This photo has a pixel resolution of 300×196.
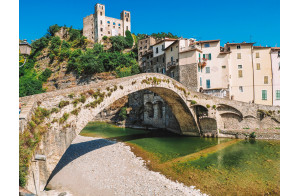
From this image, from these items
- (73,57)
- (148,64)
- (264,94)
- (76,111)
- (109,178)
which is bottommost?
(109,178)

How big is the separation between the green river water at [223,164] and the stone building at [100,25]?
142ft

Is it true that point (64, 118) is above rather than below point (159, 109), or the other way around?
above

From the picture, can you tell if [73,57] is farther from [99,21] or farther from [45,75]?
[99,21]

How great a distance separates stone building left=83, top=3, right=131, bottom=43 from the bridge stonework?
3969 centimetres

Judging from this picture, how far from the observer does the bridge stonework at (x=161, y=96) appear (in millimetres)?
7633

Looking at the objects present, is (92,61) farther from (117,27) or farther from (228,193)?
(228,193)

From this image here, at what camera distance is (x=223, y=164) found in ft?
36.9

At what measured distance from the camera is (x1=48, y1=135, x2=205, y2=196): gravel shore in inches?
310

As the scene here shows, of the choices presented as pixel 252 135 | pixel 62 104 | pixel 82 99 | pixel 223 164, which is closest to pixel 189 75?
pixel 252 135

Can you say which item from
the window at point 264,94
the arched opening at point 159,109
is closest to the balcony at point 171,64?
the arched opening at point 159,109

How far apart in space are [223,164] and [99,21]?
50.8 metres

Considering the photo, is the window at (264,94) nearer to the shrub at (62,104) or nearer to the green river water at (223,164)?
the green river water at (223,164)

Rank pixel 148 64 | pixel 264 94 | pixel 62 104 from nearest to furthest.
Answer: pixel 62 104, pixel 264 94, pixel 148 64

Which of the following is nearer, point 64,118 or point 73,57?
point 64,118
